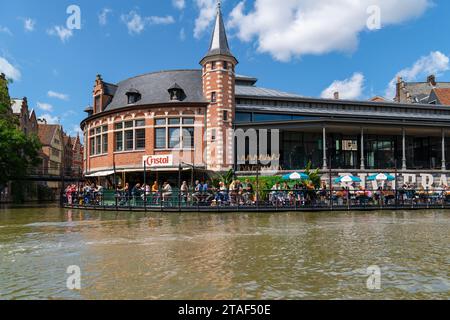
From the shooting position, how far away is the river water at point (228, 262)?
6477mm

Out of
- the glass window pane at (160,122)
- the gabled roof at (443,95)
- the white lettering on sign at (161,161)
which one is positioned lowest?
the white lettering on sign at (161,161)

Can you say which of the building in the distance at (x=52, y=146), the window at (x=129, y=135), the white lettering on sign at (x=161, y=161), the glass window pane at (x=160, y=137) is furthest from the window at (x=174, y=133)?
the building in the distance at (x=52, y=146)

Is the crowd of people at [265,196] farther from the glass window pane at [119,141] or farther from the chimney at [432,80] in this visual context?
the chimney at [432,80]

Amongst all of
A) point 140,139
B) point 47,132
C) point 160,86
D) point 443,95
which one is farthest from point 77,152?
point 443,95

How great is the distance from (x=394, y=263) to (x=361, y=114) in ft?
105

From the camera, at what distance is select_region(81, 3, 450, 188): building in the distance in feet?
109

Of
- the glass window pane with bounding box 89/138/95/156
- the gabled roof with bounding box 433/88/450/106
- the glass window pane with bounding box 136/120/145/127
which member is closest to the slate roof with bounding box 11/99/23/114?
the glass window pane with bounding box 89/138/95/156

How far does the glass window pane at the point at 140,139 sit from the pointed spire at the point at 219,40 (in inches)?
337

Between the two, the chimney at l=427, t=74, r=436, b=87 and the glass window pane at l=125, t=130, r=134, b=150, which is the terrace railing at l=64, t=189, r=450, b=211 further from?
the chimney at l=427, t=74, r=436, b=87

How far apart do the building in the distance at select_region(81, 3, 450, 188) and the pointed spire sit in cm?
10

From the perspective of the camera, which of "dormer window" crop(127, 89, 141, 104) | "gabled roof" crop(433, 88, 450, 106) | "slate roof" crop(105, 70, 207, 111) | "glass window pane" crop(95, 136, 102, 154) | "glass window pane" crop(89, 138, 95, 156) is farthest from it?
"gabled roof" crop(433, 88, 450, 106)

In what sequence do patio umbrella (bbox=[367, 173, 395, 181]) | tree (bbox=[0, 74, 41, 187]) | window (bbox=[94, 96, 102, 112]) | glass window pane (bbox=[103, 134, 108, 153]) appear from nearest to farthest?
patio umbrella (bbox=[367, 173, 395, 181]), tree (bbox=[0, 74, 41, 187]), glass window pane (bbox=[103, 134, 108, 153]), window (bbox=[94, 96, 102, 112])

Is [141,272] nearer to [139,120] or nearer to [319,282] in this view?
[319,282]
